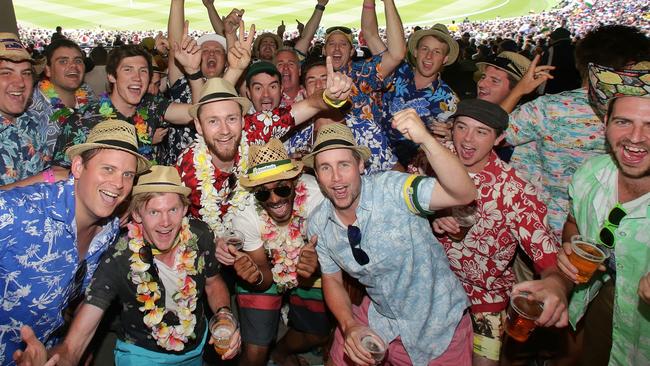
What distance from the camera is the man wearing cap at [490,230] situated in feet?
9.14

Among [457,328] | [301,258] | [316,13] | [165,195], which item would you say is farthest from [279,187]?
[316,13]

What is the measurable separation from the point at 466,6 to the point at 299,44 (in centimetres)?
2932

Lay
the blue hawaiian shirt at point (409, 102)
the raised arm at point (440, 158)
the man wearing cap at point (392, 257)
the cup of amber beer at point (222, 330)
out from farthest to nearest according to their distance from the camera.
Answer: the blue hawaiian shirt at point (409, 102)
the cup of amber beer at point (222, 330)
the man wearing cap at point (392, 257)
the raised arm at point (440, 158)

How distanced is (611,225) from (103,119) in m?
3.63

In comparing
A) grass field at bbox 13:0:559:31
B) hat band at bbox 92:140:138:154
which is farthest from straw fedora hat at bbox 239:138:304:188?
grass field at bbox 13:0:559:31

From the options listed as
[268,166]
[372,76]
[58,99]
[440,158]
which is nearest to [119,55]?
[58,99]

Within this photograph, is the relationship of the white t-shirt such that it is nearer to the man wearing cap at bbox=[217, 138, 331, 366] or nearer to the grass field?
the man wearing cap at bbox=[217, 138, 331, 366]

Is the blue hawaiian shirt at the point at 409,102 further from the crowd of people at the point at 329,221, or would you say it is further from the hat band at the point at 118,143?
the hat band at the point at 118,143

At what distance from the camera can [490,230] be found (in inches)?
116

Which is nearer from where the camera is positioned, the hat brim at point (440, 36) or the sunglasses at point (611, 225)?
the sunglasses at point (611, 225)

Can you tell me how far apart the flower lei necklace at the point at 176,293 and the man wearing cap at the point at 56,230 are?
9.0 inches

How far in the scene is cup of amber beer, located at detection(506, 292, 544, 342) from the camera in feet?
7.60

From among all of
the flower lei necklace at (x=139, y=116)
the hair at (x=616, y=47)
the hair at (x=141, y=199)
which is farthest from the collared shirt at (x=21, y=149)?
the hair at (x=616, y=47)

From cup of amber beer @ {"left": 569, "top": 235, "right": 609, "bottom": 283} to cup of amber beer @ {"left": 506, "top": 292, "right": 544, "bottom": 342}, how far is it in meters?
0.27
